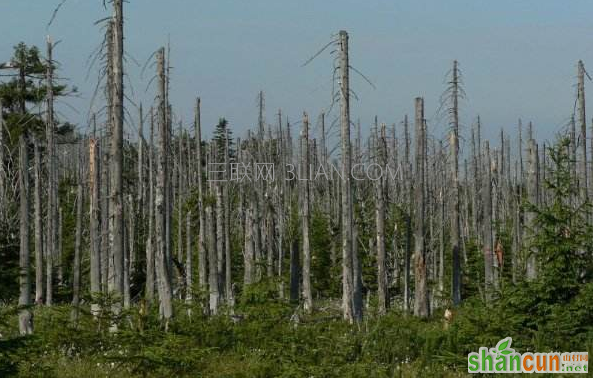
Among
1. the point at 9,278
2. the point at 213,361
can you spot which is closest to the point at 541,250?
the point at 213,361

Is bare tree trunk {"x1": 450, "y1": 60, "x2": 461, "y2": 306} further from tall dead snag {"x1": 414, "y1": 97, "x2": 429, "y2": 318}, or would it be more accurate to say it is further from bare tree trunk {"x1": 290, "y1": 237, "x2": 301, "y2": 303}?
bare tree trunk {"x1": 290, "y1": 237, "x2": 301, "y2": 303}

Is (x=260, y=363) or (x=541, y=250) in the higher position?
(x=541, y=250)

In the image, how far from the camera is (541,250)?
12359mm

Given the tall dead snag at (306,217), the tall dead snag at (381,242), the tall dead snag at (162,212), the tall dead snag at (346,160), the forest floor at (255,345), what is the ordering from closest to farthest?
the forest floor at (255,345), the tall dead snag at (162,212), the tall dead snag at (346,160), the tall dead snag at (381,242), the tall dead snag at (306,217)

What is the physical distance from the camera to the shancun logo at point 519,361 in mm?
11141

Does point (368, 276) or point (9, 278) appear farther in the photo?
point (368, 276)

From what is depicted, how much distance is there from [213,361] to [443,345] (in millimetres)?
3864

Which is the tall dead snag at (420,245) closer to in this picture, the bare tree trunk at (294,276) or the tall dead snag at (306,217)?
the tall dead snag at (306,217)

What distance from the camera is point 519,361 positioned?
1145 cm

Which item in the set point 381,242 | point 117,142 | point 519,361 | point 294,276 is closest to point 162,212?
point 117,142

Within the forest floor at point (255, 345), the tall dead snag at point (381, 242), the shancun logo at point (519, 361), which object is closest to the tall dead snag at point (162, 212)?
the forest floor at point (255, 345)

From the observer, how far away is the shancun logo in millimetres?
11141

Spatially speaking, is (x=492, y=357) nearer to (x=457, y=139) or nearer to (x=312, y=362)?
(x=312, y=362)

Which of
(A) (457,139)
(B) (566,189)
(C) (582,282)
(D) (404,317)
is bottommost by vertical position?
(D) (404,317)
